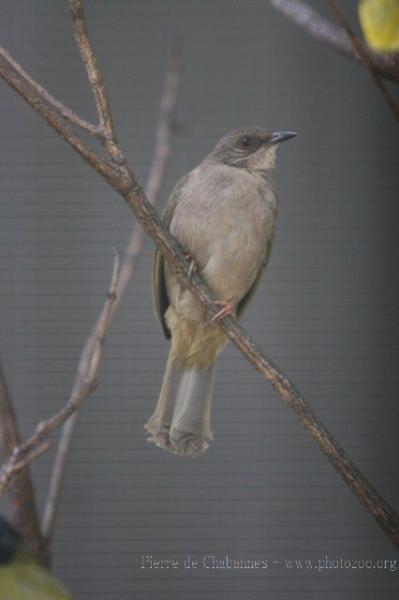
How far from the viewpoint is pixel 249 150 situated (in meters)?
1.48

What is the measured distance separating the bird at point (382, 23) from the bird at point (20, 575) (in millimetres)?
611

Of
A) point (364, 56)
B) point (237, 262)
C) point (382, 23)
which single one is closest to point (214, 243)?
point (237, 262)

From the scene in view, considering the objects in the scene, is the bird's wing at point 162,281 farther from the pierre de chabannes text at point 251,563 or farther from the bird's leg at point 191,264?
the pierre de chabannes text at point 251,563

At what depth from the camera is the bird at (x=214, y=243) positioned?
54.7 inches

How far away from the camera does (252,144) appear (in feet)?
4.85

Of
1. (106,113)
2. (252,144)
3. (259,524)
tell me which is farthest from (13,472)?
(259,524)

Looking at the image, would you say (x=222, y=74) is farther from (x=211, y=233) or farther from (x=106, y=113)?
(x=106, y=113)

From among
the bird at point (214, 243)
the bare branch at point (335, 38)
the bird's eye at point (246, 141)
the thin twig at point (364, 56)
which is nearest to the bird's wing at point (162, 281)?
the bird at point (214, 243)

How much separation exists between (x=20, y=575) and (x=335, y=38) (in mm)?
602

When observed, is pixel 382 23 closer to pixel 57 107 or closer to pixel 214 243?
pixel 57 107

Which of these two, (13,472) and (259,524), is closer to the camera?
(13,472)

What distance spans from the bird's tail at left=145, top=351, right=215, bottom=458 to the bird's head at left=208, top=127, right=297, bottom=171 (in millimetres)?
339

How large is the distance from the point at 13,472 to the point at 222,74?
3.99 feet

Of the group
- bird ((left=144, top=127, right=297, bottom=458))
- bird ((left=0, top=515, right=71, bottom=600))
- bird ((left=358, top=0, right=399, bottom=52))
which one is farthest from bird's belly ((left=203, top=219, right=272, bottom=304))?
bird ((left=358, top=0, right=399, bottom=52))
